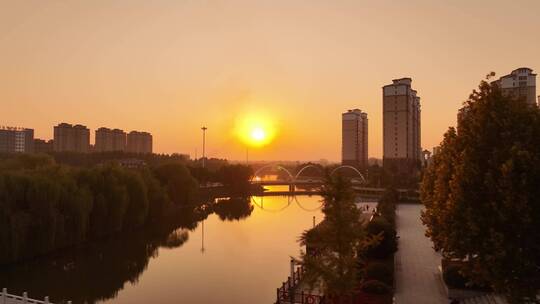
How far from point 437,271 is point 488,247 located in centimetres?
1059

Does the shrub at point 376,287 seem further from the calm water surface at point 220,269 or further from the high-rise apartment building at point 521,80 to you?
the high-rise apartment building at point 521,80

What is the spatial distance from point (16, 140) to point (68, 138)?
14.0 m

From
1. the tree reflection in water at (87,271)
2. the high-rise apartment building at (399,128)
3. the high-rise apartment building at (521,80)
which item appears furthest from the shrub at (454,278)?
the high-rise apartment building at (399,128)

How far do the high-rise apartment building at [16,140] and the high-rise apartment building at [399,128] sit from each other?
100 m

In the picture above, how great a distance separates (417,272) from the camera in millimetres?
20625

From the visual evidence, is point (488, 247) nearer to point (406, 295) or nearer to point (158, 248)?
point (406, 295)

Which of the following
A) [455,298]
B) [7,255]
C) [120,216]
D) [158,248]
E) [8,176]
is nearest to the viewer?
[455,298]

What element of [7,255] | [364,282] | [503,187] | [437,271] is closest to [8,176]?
[7,255]

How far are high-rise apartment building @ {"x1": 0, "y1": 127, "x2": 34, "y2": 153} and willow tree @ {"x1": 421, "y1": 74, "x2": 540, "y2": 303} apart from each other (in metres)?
130

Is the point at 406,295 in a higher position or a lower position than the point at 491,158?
lower

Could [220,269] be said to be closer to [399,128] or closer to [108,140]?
[399,128]

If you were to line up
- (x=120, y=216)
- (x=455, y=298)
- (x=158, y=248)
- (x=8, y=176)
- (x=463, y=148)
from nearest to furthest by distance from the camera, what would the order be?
1. (x=463, y=148)
2. (x=455, y=298)
3. (x=8, y=176)
4. (x=158, y=248)
5. (x=120, y=216)

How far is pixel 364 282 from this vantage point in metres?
16.8

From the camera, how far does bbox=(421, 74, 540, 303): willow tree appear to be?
34.7 ft
